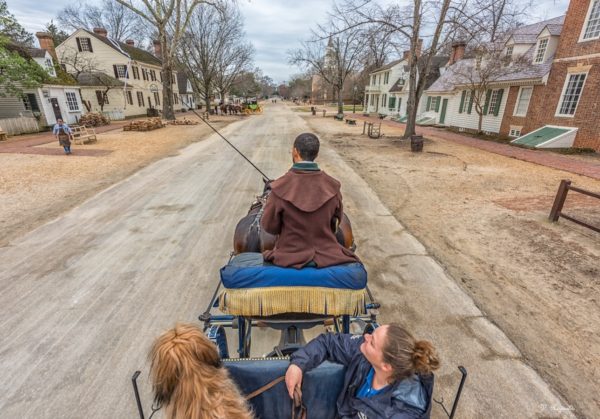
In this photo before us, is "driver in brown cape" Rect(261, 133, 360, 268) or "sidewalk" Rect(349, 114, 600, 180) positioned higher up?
"driver in brown cape" Rect(261, 133, 360, 268)

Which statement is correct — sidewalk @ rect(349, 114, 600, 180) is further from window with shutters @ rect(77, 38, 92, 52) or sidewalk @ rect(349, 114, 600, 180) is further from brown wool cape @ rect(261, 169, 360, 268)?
window with shutters @ rect(77, 38, 92, 52)

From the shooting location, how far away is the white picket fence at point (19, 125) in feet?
55.8

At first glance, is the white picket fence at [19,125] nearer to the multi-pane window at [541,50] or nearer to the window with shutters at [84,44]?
the window with shutters at [84,44]

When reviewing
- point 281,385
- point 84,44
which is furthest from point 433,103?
point 84,44

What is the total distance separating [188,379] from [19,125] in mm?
24194

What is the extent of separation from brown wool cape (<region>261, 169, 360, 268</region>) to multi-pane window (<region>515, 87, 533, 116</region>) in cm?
2028

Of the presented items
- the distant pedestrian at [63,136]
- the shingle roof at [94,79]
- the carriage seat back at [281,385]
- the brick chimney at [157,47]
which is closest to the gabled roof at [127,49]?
the brick chimney at [157,47]

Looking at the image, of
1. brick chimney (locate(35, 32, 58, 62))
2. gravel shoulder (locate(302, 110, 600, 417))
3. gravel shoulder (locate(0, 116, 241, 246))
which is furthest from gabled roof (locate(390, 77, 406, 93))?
brick chimney (locate(35, 32, 58, 62))

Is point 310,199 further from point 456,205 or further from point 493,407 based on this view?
point 456,205

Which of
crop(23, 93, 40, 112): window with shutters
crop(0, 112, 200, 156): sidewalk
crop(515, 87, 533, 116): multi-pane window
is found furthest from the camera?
crop(23, 93, 40, 112): window with shutters

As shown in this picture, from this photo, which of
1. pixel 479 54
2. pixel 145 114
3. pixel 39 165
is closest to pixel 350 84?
pixel 145 114

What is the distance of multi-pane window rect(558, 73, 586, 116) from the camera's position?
1391 cm

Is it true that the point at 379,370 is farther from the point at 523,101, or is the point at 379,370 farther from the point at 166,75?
the point at 166,75

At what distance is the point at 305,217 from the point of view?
2.33 m
